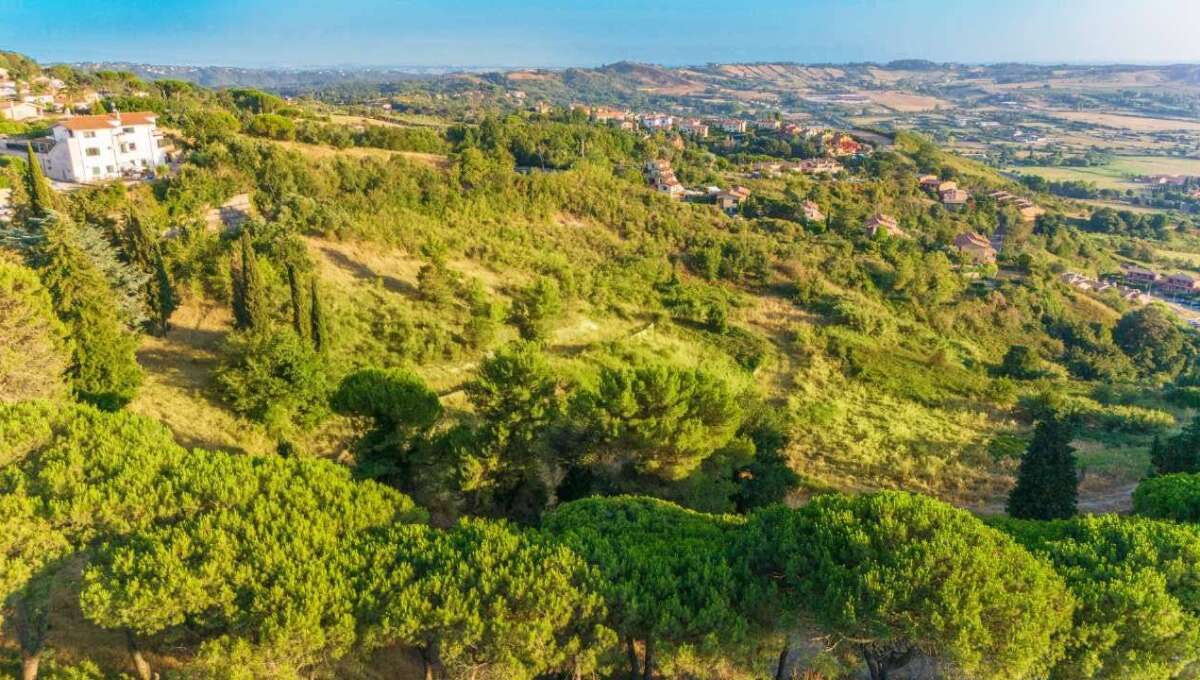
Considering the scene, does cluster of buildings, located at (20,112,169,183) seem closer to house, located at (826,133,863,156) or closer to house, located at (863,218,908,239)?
house, located at (863,218,908,239)

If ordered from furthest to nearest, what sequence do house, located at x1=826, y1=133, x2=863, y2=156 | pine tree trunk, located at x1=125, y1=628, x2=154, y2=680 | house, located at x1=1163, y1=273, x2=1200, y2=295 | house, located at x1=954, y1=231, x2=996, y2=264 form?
house, located at x1=826, y1=133, x2=863, y2=156
house, located at x1=1163, y1=273, x2=1200, y2=295
house, located at x1=954, y1=231, x2=996, y2=264
pine tree trunk, located at x1=125, y1=628, x2=154, y2=680

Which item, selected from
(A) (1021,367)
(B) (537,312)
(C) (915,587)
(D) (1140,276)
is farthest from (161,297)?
(D) (1140,276)

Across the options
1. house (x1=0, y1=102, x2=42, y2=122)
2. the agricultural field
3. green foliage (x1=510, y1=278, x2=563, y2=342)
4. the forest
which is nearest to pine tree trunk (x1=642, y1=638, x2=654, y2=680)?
the forest

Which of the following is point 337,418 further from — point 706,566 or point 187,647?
point 706,566

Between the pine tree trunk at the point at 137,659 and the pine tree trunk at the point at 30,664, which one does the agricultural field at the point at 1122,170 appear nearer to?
the pine tree trunk at the point at 137,659

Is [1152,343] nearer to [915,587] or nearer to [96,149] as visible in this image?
[915,587]

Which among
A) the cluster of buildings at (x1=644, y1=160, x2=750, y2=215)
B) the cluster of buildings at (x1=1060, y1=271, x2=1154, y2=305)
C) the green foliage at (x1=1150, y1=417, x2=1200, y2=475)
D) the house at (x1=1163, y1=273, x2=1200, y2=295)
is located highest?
the cluster of buildings at (x1=644, y1=160, x2=750, y2=215)

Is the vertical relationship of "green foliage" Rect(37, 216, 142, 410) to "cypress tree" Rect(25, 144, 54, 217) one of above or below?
below

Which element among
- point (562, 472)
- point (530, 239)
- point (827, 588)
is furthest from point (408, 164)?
point (827, 588)
